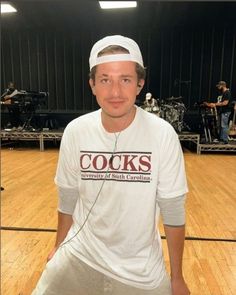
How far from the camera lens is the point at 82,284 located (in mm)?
1240

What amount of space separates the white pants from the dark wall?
957 centimetres

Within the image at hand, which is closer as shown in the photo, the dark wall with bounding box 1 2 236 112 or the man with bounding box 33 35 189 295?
the man with bounding box 33 35 189 295

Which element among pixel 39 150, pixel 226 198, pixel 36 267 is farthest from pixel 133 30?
pixel 36 267

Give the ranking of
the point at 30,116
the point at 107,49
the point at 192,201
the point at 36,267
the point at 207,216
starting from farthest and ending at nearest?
the point at 30,116 → the point at 192,201 → the point at 207,216 → the point at 36,267 → the point at 107,49

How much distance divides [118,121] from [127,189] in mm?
278

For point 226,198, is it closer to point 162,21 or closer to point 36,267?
point 36,267

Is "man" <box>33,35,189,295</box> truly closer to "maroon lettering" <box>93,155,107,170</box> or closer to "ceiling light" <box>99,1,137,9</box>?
"maroon lettering" <box>93,155,107,170</box>

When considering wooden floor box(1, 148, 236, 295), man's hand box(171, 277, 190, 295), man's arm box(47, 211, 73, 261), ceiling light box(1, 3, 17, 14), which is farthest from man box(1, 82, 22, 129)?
man's hand box(171, 277, 190, 295)

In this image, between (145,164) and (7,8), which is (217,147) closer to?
(7,8)

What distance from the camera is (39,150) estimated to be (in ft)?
29.8

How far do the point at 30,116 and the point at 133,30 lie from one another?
15.4ft

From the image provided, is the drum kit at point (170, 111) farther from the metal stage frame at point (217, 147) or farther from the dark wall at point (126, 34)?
the dark wall at point (126, 34)

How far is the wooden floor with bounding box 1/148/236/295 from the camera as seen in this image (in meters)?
2.23

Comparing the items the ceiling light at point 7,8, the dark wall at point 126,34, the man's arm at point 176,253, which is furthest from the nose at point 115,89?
the dark wall at point 126,34
